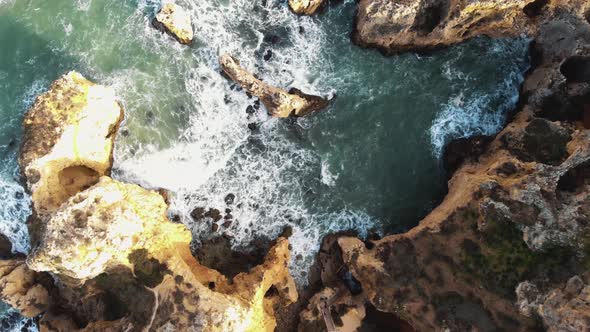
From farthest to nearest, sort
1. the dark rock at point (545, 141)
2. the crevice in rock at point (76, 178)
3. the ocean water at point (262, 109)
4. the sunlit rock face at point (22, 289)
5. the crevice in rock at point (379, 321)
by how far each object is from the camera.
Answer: the ocean water at point (262, 109)
the crevice in rock at point (76, 178)
the crevice in rock at point (379, 321)
the sunlit rock face at point (22, 289)
the dark rock at point (545, 141)

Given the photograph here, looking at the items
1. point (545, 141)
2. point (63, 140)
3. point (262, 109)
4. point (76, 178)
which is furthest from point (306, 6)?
point (76, 178)

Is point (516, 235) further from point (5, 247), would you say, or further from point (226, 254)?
point (5, 247)

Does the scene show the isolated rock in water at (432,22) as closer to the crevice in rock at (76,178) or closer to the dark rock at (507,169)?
the dark rock at (507,169)

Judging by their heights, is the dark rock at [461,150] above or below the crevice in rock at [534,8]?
below

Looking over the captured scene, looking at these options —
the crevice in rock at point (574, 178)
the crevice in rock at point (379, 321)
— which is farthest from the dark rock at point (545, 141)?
the crevice in rock at point (379, 321)

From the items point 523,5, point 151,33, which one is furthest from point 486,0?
point 151,33
